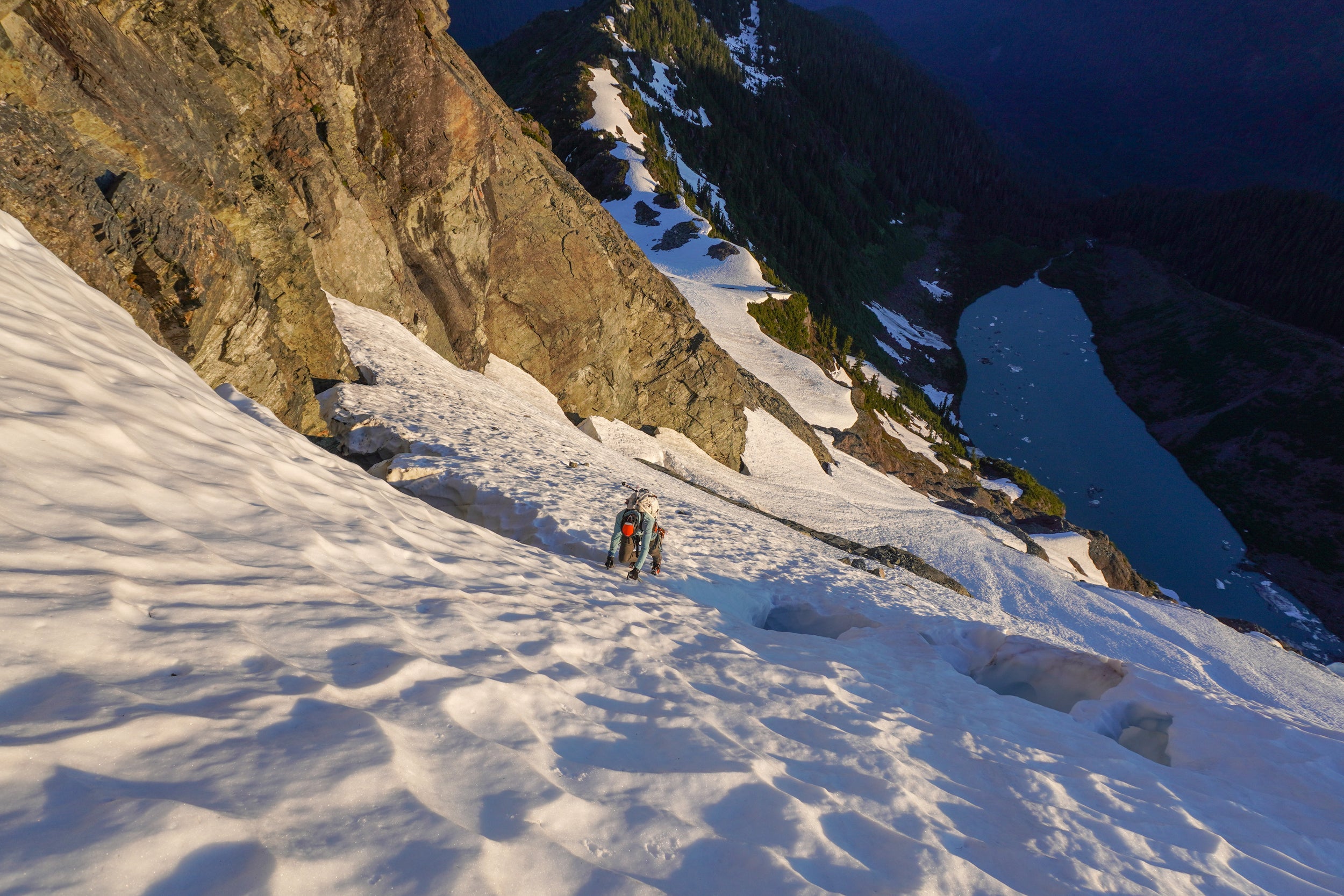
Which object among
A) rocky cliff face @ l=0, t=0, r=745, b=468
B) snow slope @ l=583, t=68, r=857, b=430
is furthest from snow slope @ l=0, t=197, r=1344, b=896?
snow slope @ l=583, t=68, r=857, b=430

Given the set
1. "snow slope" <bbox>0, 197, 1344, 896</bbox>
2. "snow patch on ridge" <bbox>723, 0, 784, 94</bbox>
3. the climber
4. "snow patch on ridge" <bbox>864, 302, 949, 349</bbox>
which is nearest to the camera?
"snow slope" <bbox>0, 197, 1344, 896</bbox>

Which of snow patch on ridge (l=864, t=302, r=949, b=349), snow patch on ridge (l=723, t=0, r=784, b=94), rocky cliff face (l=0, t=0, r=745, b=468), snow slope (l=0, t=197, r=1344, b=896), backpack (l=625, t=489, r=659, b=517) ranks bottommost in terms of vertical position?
snow slope (l=0, t=197, r=1344, b=896)

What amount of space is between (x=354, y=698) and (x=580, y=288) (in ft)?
67.7

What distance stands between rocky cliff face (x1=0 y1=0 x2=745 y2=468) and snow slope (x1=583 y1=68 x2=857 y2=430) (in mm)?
10049

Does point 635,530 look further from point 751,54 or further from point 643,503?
point 751,54

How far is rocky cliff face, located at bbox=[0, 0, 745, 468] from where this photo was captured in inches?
277

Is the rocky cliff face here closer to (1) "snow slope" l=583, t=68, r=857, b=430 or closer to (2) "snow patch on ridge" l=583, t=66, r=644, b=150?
(1) "snow slope" l=583, t=68, r=857, b=430

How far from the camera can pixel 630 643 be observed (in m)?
4.88

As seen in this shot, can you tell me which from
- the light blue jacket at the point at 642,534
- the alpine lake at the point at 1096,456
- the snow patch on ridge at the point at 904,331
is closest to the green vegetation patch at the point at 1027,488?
the alpine lake at the point at 1096,456

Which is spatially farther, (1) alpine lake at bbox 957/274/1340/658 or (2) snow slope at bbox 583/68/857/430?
(1) alpine lake at bbox 957/274/1340/658

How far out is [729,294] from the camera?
39531 mm

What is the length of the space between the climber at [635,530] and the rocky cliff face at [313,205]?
5297mm

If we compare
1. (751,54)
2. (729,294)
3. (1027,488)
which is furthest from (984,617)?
(751,54)

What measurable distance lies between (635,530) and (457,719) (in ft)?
16.3
